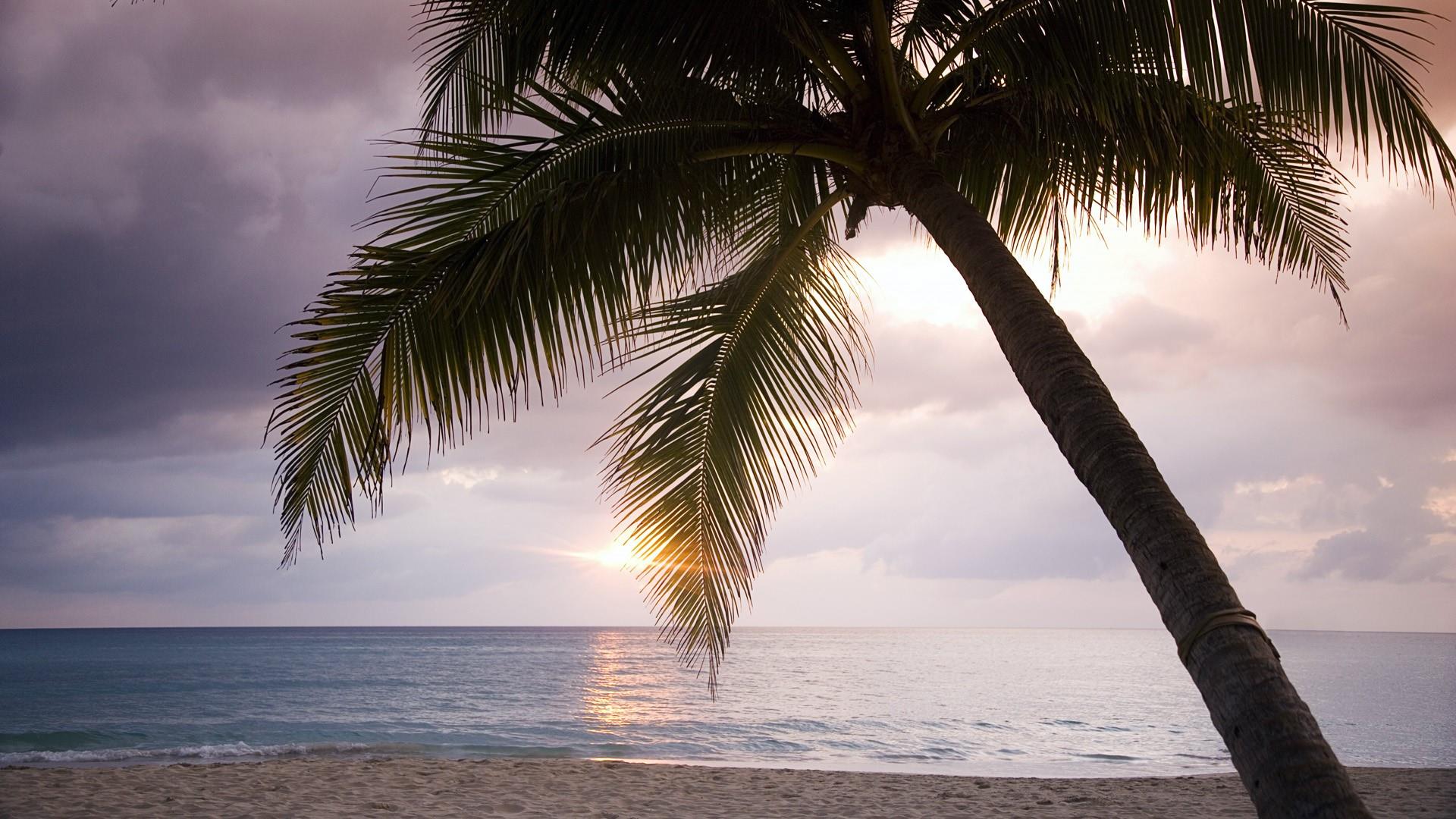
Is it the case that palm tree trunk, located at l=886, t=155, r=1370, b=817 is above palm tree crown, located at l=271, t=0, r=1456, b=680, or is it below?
below

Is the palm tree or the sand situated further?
the sand

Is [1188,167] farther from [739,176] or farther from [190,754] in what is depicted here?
[190,754]

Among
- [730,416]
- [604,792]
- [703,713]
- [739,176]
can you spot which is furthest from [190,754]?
[739,176]

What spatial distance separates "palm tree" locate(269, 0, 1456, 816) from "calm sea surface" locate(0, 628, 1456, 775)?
37.7 feet

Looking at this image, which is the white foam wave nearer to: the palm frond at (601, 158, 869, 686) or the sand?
the sand

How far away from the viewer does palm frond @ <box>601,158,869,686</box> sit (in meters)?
4.65

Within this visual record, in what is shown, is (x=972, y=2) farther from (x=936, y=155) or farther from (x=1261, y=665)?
(x=1261, y=665)

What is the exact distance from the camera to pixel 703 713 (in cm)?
2369

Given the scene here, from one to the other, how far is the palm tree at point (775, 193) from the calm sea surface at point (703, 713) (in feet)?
37.7

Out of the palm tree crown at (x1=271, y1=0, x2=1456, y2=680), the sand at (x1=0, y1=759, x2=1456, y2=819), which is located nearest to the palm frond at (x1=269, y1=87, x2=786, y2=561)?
the palm tree crown at (x1=271, y1=0, x2=1456, y2=680)

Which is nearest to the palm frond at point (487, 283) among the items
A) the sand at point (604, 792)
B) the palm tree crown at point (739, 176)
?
the palm tree crown at point (739, 176)

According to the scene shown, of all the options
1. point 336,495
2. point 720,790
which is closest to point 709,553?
point 336,495

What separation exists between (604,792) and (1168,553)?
8446mm

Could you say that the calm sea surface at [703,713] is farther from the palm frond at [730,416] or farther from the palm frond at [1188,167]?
the palm frond at [1188,167]
